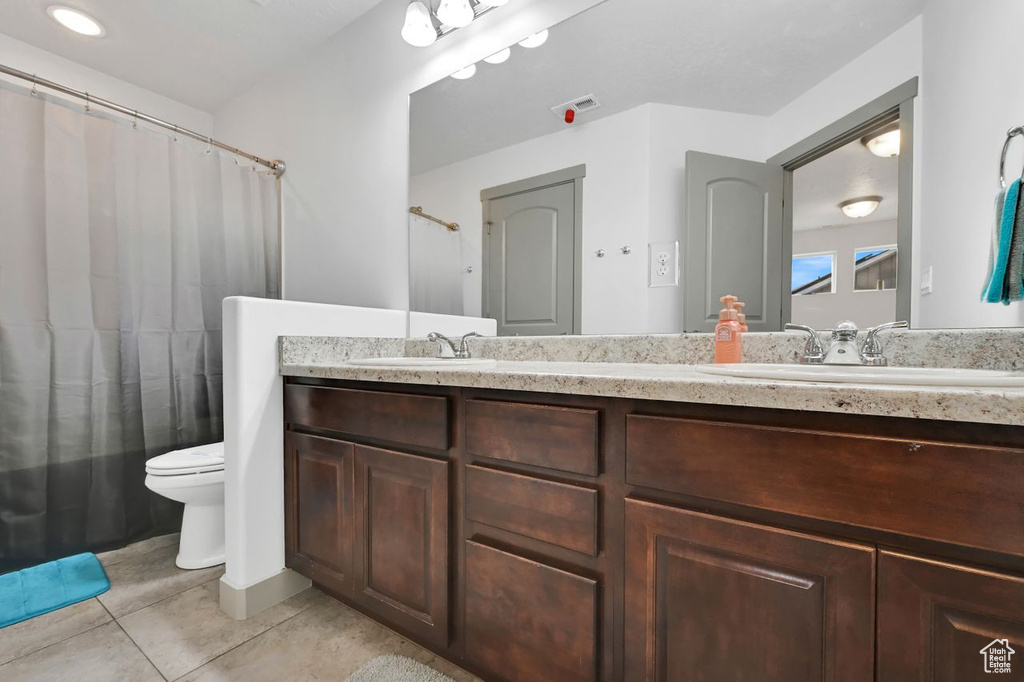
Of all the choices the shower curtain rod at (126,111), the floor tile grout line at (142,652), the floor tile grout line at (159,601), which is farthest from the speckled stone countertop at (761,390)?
the shower curtain rod at (126,111)

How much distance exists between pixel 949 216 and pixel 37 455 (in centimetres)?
309

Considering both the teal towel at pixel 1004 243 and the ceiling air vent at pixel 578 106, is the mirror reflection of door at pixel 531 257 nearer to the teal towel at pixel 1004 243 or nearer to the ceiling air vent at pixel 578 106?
the ceiling air vent at pixel 578 106

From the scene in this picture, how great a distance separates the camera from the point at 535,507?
0.92 metres

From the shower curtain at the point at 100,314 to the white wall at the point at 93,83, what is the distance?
2.78ft

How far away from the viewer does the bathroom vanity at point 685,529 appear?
0.57m

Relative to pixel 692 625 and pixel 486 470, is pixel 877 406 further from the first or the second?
pixel 486 470

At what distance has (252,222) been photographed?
2.32 metres

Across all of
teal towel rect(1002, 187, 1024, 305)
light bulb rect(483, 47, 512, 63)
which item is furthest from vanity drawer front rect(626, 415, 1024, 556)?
light bulb rect(483, 47, 512, 63)

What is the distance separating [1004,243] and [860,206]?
285mm

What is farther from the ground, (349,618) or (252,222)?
(252,222)

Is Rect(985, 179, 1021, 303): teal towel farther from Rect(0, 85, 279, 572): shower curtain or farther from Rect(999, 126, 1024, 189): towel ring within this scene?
Rect(0, 85, 279, 572): shower curtain

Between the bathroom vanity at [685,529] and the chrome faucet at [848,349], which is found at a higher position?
the chrome faucet at [848,349]

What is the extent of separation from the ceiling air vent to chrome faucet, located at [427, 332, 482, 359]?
0.86 m

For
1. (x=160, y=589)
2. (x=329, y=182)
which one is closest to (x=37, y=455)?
(x=160, y=589)
